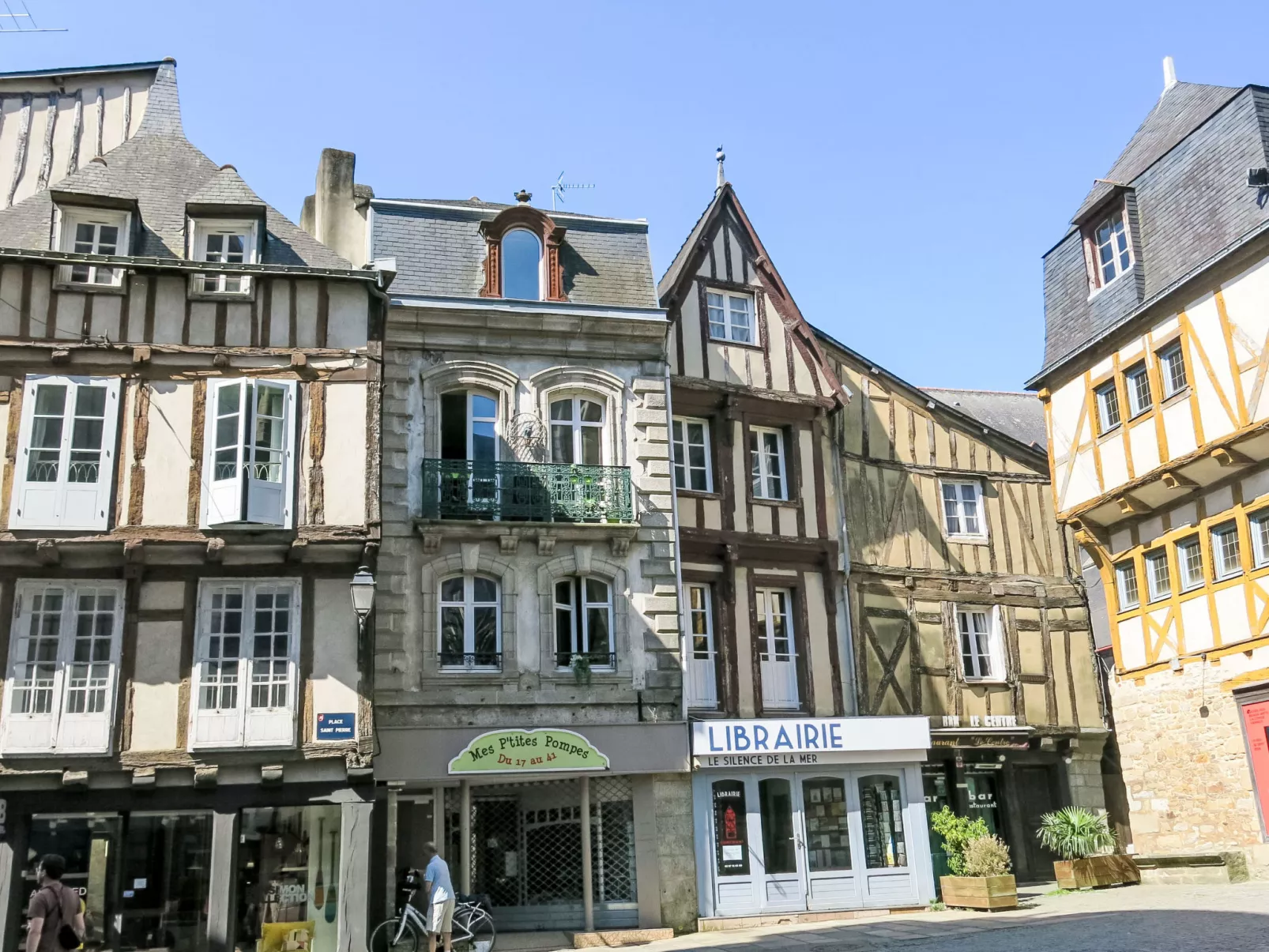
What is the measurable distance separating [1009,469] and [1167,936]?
35.2 feet

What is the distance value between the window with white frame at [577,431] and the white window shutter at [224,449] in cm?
413

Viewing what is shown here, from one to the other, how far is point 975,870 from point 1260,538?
5576 millimetres

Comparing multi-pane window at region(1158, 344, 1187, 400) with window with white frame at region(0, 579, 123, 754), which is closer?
window with white frame at region(0, 579, 123, 754)

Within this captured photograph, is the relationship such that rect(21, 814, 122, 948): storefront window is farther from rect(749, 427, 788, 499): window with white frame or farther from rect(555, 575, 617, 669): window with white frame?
rect(749, 427, 788, 499): window with white frame

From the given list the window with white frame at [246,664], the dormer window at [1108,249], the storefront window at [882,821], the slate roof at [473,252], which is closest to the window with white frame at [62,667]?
the window with white frame at [246,664]

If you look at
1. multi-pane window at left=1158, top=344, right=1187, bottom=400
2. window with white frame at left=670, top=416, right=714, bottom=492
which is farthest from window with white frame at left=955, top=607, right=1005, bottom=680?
window with white frame at left=670, top=416, right=714, bottom=492

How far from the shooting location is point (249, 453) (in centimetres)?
1378

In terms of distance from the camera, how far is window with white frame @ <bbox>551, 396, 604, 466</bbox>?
53.7ft

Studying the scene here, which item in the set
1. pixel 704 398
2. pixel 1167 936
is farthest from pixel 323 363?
pixel 1167 936

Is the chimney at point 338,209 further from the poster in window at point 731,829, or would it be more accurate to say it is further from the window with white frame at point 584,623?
the poster in window at point 731,829

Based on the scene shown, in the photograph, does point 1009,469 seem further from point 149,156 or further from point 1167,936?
point 149,156

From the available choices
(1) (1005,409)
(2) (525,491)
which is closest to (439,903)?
(2) (525,491)

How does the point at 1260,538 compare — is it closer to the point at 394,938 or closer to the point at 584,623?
the point at 584,623

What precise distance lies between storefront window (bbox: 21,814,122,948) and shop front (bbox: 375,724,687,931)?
302cm
